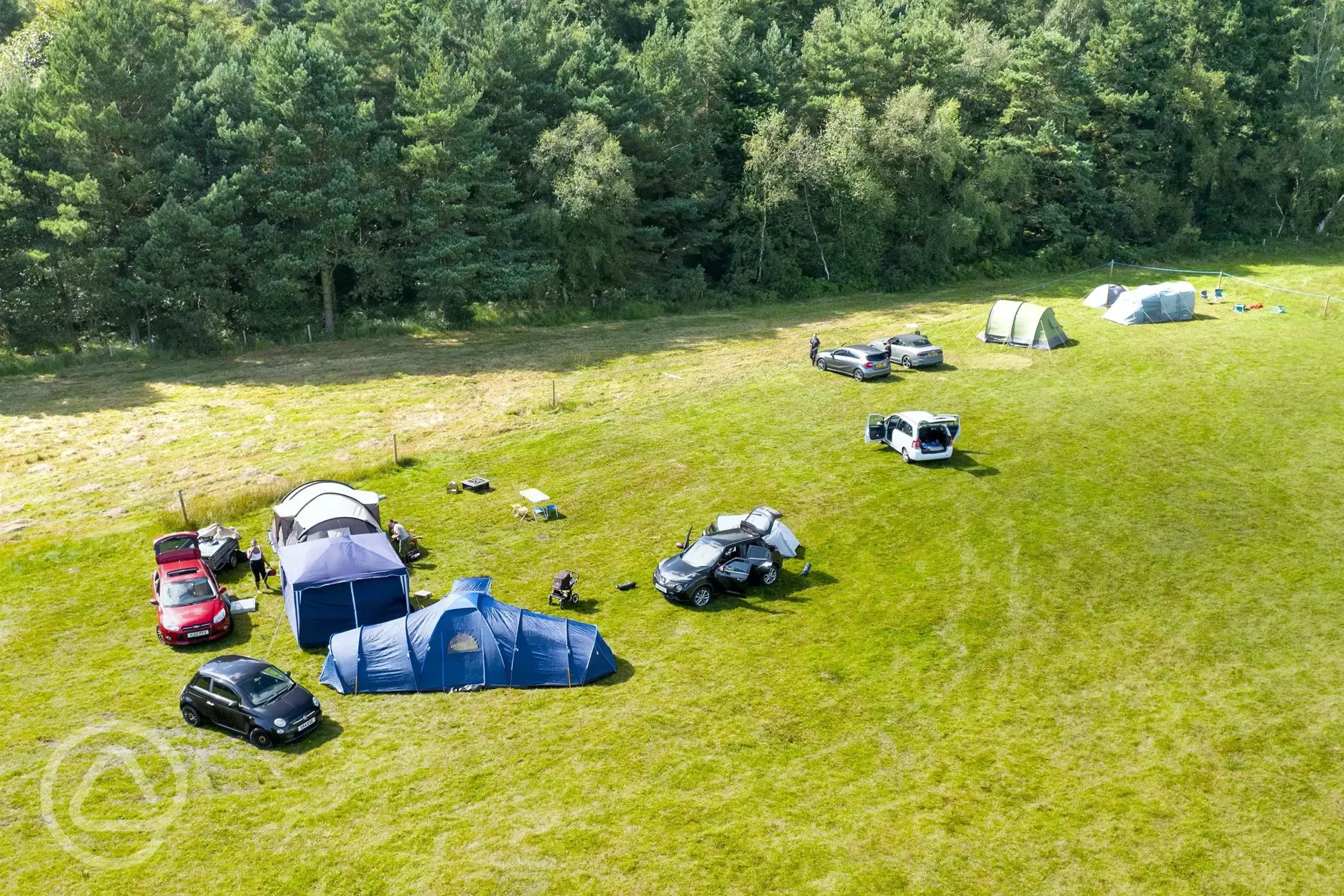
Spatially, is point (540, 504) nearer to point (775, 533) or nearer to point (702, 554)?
point (702, 554)

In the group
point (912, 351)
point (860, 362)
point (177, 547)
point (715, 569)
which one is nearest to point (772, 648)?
point (715, 569)

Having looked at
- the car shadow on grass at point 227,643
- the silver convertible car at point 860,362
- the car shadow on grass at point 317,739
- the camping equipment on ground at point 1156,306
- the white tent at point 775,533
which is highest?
the camping equipment on ground at point 1156,306

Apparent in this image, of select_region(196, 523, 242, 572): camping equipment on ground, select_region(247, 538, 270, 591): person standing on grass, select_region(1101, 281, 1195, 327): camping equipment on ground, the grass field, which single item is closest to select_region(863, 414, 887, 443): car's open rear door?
A: the grass field

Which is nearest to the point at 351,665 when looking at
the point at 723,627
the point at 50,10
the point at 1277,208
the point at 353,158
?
the point at 723,627

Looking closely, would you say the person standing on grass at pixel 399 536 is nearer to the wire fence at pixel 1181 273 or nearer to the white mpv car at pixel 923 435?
the white mpv car at pixel 923 435

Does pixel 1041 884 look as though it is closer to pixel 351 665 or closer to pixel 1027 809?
pixel 1027 809

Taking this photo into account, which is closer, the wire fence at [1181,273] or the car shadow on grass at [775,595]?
the car shadow on grass at [775,595]

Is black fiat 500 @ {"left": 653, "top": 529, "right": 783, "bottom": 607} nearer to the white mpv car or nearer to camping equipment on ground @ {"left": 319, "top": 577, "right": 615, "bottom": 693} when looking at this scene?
camping equipment on ground @ {"left": 319, "top": 577, "right": 615, "bottom": 693}

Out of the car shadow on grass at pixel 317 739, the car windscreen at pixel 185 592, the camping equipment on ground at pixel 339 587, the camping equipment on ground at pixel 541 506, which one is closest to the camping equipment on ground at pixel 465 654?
Answer: the car shadow on grass at pixel 317 739
